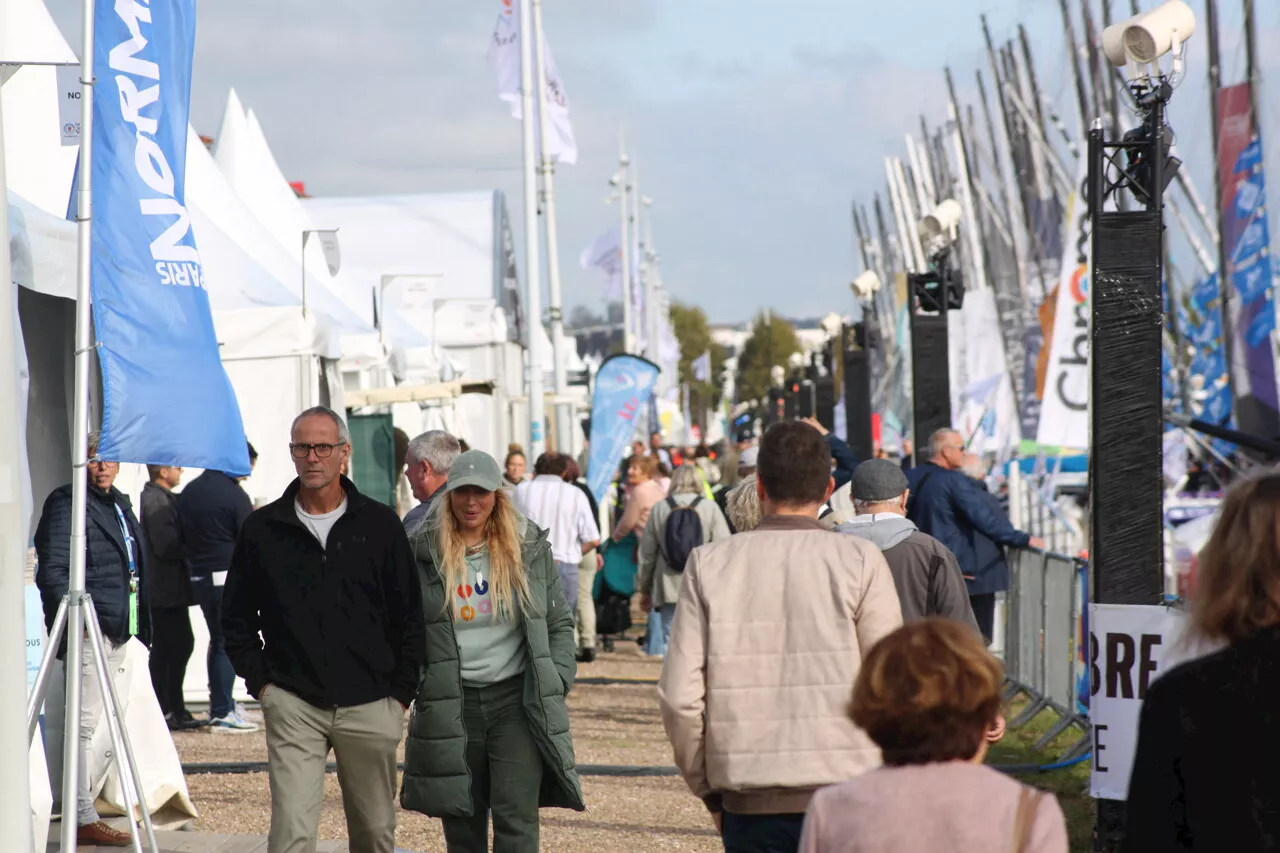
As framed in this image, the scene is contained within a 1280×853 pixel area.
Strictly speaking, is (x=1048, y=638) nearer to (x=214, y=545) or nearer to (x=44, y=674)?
(x=214, y=545)

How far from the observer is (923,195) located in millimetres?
66625

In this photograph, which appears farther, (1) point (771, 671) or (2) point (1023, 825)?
(1) point (771, 671)

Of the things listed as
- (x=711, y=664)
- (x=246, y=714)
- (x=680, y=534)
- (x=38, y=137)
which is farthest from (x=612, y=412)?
(x=711, y=664)

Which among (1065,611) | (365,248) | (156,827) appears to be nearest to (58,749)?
(156,827)

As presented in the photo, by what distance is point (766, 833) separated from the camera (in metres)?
4.37

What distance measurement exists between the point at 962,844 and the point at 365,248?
51.9m

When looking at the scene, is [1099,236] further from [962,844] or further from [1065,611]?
[962,844]

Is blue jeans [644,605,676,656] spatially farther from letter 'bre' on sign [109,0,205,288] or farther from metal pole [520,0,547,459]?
letter 'bre' on sign [109,0,205,288]

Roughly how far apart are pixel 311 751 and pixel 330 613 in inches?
19.1

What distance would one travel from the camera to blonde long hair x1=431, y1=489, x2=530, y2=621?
590cm

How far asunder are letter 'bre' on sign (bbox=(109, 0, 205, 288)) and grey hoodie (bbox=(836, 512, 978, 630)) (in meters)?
2.82

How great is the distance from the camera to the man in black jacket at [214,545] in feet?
39.5

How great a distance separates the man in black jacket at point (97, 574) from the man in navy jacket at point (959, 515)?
516cm

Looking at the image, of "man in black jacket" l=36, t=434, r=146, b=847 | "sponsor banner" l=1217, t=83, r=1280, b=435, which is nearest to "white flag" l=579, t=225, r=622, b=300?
"sponsor banner" l=1217, t=83, r=1280, b=435
